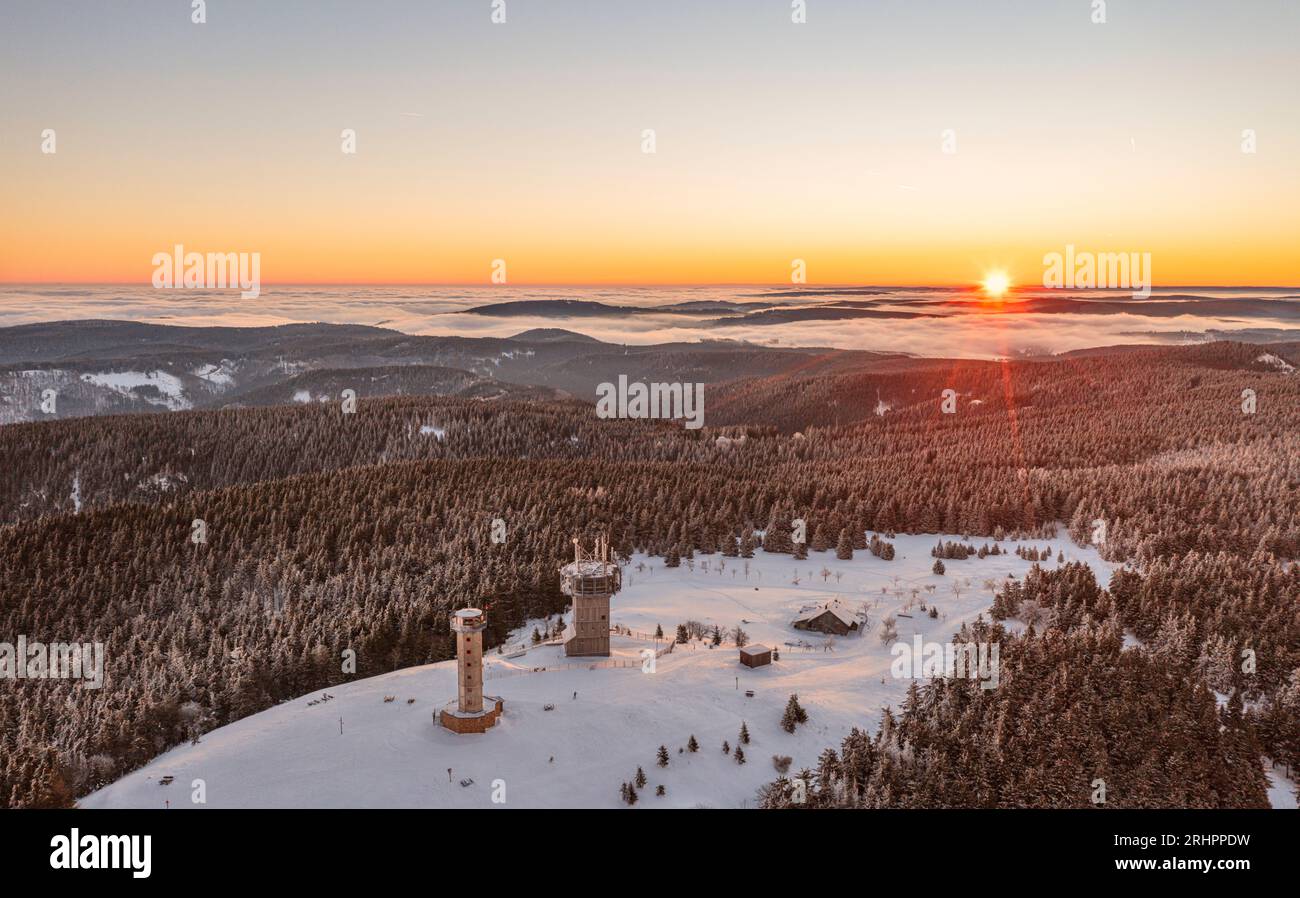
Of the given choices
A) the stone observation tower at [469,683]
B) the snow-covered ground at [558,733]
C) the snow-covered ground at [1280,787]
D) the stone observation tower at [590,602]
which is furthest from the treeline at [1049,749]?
the stone observation tower at [590,602]

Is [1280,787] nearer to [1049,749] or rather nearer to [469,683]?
[1049,749]

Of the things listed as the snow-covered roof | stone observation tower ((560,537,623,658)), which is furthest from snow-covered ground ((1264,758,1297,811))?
stone observation tower ((560,537,623,658))

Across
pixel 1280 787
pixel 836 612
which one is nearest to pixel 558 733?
pixel 836 612

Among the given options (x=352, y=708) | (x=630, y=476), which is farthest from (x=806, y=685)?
(x=630, y=476)

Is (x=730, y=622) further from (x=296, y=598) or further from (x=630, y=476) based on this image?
(x=630, y=476)

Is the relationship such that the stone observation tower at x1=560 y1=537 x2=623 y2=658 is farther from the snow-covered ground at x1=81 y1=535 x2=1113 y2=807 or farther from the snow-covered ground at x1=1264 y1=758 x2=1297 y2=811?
the snow-covered ground at x1=1264 y1=758 x2=1297 y2=811

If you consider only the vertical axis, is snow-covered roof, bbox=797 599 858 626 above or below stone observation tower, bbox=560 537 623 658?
below
